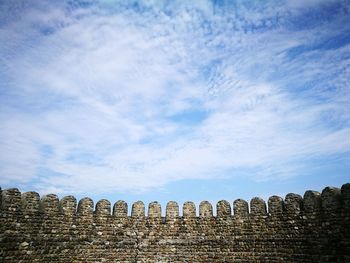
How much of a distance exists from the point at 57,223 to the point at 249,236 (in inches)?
298

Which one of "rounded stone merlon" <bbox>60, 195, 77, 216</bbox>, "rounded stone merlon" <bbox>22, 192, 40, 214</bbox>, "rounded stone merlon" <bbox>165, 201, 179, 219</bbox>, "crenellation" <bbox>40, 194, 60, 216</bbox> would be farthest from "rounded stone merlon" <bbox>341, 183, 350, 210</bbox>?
"rounded stone merlon" <bbox>22, 192, 40, 214</bbox>

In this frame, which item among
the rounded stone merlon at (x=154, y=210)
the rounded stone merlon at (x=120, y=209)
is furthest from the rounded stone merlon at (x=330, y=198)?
the rounded stone merlon at (x=120, y=209)

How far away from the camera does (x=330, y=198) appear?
11.2 meters

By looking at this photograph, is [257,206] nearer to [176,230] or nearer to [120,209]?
[176,230]

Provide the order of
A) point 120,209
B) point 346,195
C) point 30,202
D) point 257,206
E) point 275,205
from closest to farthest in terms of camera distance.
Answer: point 346,195, point 30,202, point 275,205, point 257,206, point 120,209

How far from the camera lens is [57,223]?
12688 millimetres

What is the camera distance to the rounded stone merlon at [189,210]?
13897 millimetres

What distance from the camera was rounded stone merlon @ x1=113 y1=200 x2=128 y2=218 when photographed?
1388cm

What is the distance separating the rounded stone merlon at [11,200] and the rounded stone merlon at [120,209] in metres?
3.80

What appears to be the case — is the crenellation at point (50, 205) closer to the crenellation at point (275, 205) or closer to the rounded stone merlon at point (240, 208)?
the rounded stone merlon at point (240, 208)

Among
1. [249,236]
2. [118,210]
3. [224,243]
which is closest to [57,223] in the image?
[118,210]

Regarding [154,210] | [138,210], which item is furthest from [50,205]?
[154,210]

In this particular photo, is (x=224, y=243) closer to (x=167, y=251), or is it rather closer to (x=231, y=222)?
(x=231, y=222)

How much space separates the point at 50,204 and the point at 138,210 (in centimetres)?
362
